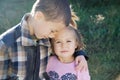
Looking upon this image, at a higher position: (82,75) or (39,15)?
(39,15)

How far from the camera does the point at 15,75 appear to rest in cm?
346

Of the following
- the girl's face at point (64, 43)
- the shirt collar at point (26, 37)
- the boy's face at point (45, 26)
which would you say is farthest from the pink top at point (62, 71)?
the boy's face at point (45, 26)

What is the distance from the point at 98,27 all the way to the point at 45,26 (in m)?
3.09

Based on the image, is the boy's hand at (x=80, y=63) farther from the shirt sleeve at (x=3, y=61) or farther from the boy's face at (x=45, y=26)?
the shirt sleeve at (x=3, y=61)

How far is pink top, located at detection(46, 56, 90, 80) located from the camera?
12.4 ft

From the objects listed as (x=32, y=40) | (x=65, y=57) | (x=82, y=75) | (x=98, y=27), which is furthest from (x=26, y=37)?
(x=98, y=27)

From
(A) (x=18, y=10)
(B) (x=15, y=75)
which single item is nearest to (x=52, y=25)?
(B) (x=15, y=75)

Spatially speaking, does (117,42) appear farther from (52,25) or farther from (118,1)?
(52,25)

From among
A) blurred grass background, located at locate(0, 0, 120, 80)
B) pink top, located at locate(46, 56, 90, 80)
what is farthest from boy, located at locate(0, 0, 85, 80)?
blurred grass background, located at locate(0, 0, 120, 80)

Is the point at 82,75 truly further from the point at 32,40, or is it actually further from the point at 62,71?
the point at 32,40

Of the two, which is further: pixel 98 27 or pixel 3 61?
pixel 98 27

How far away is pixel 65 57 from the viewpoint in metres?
3.79

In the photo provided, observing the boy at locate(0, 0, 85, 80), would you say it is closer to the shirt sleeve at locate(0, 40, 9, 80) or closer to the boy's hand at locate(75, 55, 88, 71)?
the shirt sleeve at locate(0, 40, 9, 80)

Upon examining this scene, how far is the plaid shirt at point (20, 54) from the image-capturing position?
340cm
